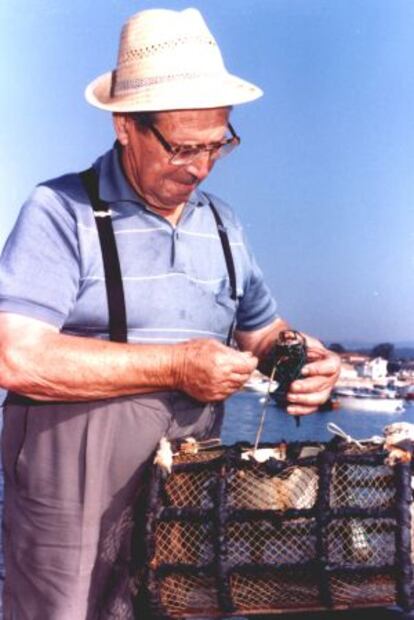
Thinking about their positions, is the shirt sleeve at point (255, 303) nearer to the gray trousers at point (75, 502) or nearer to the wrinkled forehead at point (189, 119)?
the wrinkled forehead at point (189, 119)

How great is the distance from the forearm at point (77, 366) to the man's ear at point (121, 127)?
747 mm

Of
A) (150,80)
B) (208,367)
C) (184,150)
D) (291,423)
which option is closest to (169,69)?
(150,80)

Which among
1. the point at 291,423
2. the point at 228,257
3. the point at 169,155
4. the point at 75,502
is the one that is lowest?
the point at 291,423

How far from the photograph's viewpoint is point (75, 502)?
249cm

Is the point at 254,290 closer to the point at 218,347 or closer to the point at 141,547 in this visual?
the point at 218,347

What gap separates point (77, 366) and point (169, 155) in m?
0.73

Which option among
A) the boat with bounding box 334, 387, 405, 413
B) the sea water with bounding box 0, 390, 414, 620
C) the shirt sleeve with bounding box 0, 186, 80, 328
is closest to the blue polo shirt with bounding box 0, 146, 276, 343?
the shirt sleeve with bounding box 0, 186, 80, 328

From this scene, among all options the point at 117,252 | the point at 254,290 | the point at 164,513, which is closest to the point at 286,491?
the point at 164,513

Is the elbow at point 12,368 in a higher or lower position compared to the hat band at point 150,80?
lower

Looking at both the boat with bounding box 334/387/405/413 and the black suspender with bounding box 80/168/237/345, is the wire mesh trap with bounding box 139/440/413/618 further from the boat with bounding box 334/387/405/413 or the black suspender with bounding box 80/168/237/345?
the boat with bounding box 334/387/405/413

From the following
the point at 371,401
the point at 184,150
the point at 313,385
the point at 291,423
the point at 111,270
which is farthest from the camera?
the point at 371,401

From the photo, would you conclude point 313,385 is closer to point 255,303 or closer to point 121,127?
point 255,303

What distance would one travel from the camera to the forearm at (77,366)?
7.77 feet

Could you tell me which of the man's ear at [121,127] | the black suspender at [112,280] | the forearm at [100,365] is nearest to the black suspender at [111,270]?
the black suspender at [112,280]
